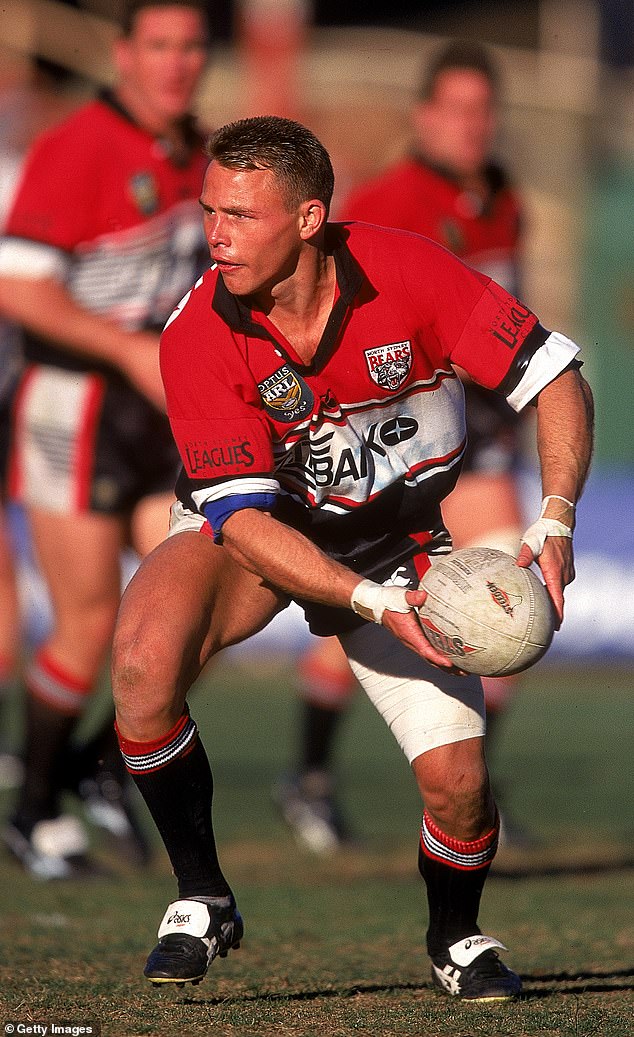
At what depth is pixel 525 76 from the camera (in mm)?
18500

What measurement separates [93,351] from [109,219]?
547mm

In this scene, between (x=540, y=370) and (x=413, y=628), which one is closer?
(x=413, y=628)

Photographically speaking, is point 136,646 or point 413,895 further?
point 413,895

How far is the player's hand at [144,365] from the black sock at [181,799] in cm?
217

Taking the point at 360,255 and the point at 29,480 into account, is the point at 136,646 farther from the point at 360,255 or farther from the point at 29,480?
the point at 29,480

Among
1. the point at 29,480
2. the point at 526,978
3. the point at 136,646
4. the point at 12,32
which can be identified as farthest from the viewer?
the point at 12,32

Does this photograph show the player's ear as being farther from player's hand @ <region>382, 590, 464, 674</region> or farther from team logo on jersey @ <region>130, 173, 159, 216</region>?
team logo on jersey @ <region>130, 173, 159, 216</region>

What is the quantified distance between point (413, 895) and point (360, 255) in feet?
9.79

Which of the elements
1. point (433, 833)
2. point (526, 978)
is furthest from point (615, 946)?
point (433, 833)

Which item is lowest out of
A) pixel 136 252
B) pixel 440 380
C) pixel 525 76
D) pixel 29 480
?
pixel 525 76

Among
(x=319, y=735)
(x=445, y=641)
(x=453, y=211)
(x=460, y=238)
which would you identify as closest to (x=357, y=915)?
(x=319, y=735)

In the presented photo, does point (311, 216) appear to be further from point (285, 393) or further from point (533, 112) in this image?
point (533, 112)

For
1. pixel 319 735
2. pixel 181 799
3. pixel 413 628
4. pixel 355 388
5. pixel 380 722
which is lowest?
pixel 380 722

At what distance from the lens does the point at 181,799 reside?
13.9 ft
